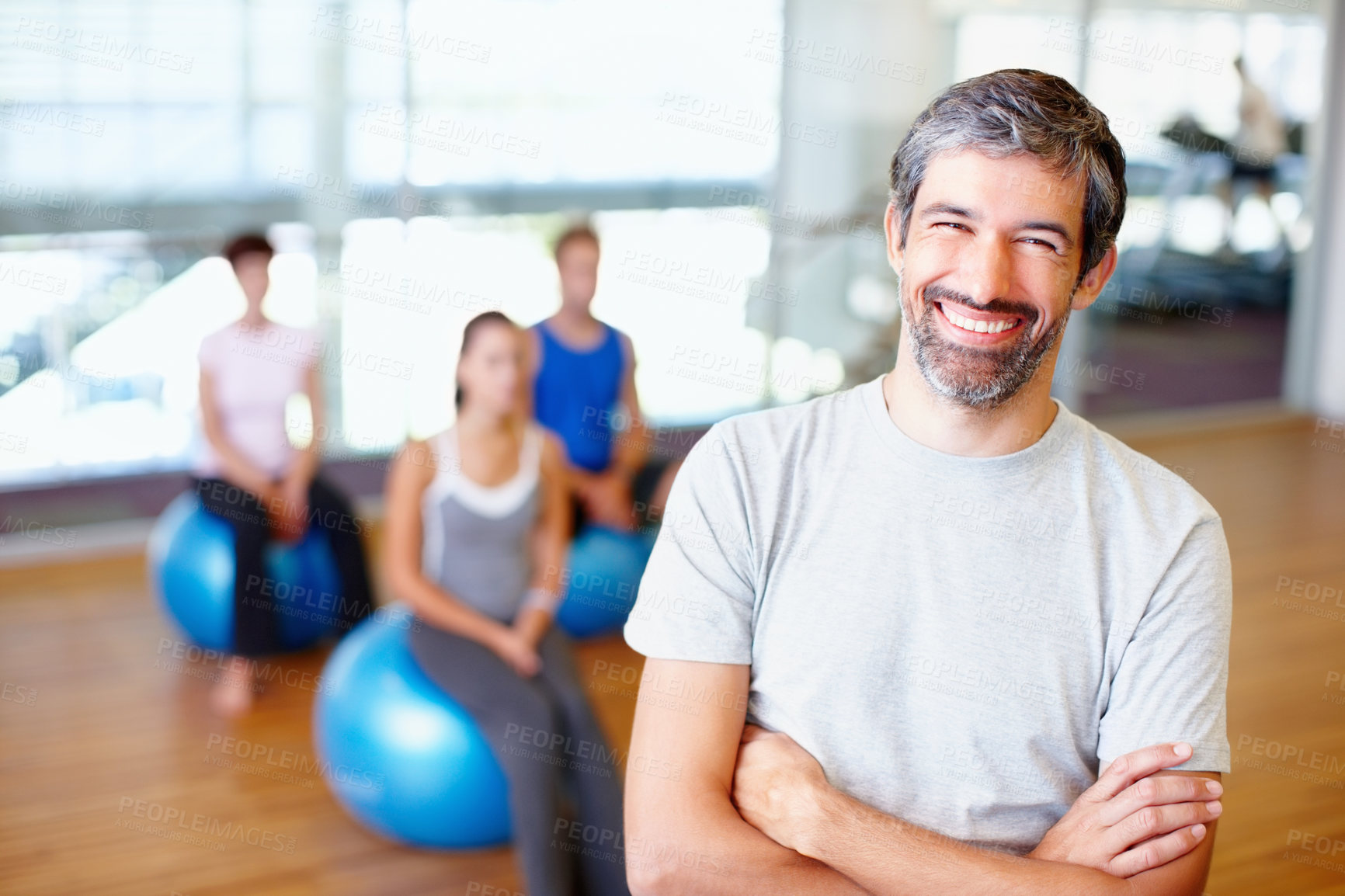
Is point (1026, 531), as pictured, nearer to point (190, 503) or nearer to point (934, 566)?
point (934, 566)

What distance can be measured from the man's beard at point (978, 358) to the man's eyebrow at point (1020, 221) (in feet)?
0.27

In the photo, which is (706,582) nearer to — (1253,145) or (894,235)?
(894,235)

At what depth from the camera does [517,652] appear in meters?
2.90

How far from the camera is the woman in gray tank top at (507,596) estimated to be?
8.70 ft

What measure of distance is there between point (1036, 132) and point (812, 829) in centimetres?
81

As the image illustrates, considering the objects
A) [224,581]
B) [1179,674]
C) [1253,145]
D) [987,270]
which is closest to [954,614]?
[1179,674]

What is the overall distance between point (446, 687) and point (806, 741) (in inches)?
60.2

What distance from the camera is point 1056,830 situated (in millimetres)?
1459

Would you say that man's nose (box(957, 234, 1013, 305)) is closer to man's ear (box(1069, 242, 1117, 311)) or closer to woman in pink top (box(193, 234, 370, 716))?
man's ear (box(1069, 242, 1117, 311))

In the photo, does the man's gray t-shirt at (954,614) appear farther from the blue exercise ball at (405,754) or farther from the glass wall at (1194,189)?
the glass wall at (1194,189)

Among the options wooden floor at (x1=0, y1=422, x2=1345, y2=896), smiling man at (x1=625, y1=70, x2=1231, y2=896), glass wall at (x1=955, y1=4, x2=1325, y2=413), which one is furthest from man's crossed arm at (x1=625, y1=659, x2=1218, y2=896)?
glass wall at (x1=955, y1=4, x2=1325, y2=413)

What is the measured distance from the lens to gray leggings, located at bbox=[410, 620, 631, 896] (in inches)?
102

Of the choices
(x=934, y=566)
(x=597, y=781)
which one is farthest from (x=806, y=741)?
(x=597, y=781)

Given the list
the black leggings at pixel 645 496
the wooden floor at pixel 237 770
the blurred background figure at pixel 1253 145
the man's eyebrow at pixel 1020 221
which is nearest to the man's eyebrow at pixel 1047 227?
the man's eyebrow at pixel 1020 221
